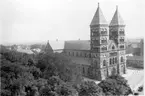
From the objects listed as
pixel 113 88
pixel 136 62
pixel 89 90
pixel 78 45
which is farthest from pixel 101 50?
pixel 136 62

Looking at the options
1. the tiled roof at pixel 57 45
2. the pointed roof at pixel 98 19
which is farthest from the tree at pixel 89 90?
the tiled roof at pixel 57 45

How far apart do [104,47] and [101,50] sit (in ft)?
4.33

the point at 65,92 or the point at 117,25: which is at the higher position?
the point at 117,25

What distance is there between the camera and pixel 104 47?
158 ft

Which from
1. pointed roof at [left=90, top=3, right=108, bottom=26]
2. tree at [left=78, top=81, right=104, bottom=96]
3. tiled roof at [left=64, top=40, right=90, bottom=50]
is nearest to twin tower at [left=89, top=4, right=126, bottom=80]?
pointed roof at [left=90, top=3, right=108, bottom=26]

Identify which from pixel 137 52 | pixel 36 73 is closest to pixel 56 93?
pixel 36 73

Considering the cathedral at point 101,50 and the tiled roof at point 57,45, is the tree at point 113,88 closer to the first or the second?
the cathedral at point 101,50

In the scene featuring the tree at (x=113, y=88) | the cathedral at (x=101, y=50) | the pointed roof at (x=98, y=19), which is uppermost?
the pointed roof at (x=98, y=19)

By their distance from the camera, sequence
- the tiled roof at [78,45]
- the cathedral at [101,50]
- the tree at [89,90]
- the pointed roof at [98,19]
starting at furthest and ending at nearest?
the tiled roof at [78,45] < the cathedral at [101,50] < the pointed roof at [98,19] < the tree at [89,90]

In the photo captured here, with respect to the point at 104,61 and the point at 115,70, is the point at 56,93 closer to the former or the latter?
the point at 104,61

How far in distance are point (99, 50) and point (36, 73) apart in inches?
909

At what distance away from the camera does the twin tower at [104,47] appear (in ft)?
155

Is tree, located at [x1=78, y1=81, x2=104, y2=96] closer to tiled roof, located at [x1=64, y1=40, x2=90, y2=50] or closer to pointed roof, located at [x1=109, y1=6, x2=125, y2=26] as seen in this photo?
tiled roof, located at [x1=64, y1=40, x2=90, y2=50]

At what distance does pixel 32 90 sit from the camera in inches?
952
